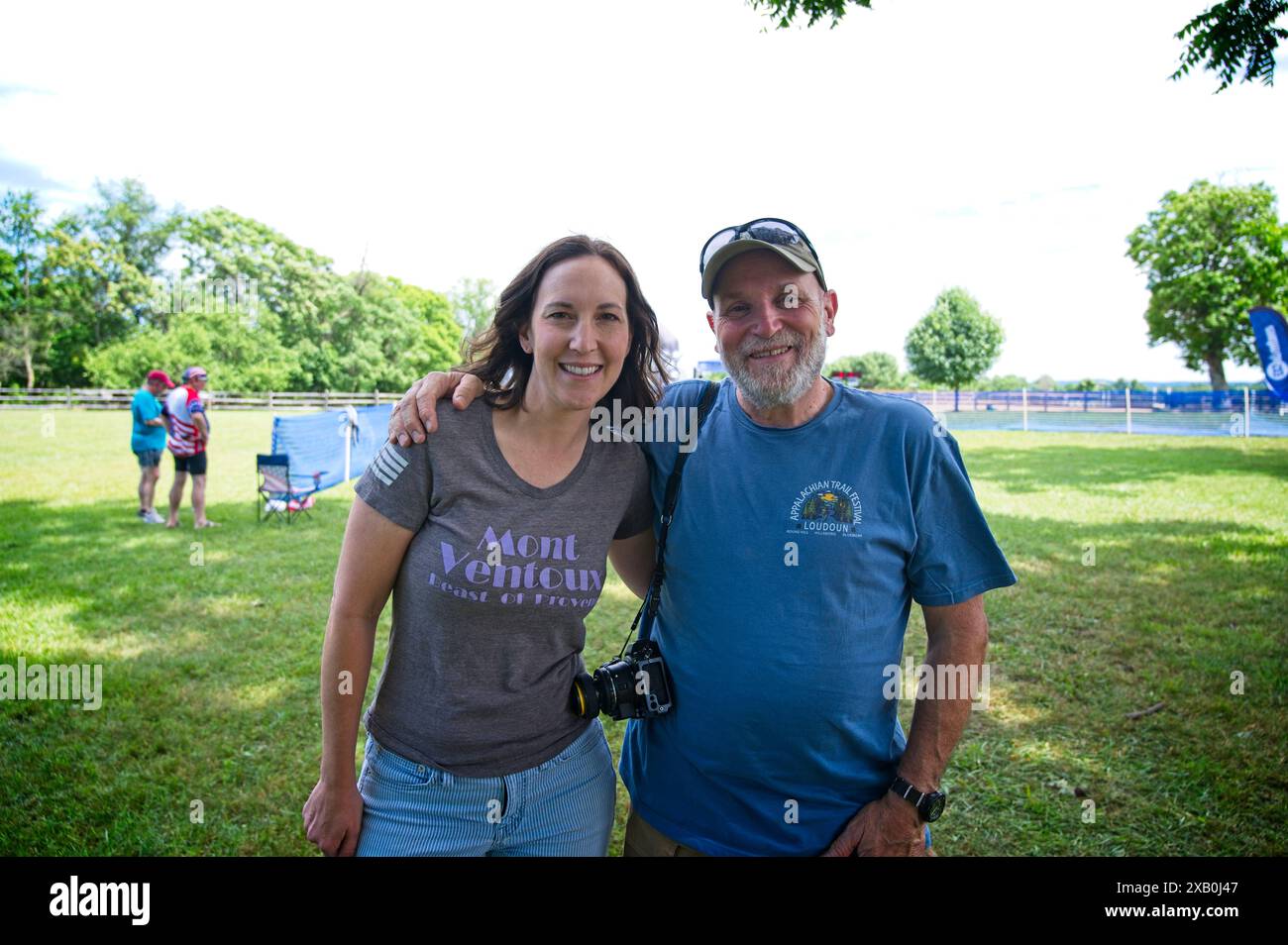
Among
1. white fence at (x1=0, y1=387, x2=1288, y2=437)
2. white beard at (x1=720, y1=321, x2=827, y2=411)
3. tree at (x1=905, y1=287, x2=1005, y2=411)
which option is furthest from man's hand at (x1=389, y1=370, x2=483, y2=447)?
tree at (x1=905, y1=287, x2=1005, y2=411)

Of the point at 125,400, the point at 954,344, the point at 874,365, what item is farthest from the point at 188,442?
the point at 874,365

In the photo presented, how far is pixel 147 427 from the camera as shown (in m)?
10.8

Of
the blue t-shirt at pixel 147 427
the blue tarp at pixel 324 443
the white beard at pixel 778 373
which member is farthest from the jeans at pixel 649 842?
the blue t-shirt at pixel 147 427

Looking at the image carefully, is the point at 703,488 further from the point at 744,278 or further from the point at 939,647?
the point at 939,647

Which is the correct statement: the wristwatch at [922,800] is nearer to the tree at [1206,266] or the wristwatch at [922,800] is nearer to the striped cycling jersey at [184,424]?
the striped cycling jersey at [184,424]

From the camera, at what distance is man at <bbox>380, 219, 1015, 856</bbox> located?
1945 millimetres

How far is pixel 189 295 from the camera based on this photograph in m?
58.3

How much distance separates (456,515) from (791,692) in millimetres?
1048

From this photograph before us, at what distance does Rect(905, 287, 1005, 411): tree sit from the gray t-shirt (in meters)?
68.3

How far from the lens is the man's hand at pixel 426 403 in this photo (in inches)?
76.1

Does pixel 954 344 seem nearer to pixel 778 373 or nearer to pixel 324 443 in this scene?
pixel 324 443

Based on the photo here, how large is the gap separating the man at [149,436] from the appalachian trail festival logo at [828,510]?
11.7m

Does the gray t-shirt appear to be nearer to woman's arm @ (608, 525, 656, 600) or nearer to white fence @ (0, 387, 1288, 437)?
woman's arm @ (608, 525, 656, 600)
